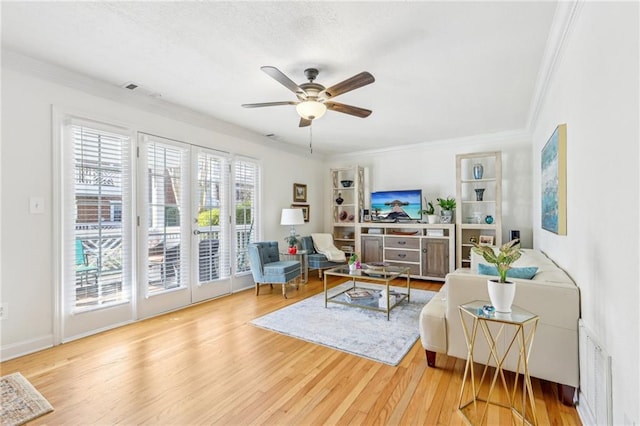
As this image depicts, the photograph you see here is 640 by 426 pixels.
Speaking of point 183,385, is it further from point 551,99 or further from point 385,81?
point 551,99

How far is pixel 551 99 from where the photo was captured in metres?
2.87

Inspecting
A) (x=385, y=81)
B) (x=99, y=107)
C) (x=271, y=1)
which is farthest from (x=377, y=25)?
(x=99, y=107)

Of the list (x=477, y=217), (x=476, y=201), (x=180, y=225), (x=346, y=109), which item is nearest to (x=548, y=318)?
(x=346, y=109)

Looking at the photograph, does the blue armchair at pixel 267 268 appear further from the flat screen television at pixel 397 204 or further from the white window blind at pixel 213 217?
the flat screen television at pixel 397 204

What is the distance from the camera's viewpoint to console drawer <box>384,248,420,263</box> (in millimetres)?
5359

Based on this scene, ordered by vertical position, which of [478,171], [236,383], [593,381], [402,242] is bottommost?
[236,383]

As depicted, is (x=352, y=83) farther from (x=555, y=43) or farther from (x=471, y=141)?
(x=471, y=141)

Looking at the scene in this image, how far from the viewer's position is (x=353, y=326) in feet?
10.3

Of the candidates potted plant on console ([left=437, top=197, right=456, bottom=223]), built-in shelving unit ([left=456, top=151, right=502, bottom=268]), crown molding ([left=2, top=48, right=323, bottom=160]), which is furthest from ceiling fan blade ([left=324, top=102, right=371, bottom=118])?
potted plant on console ([left=437, top=197, right=456, bottom=223])

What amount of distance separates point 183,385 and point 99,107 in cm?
280

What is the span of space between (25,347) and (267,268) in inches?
100

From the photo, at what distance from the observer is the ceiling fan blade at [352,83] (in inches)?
89.8

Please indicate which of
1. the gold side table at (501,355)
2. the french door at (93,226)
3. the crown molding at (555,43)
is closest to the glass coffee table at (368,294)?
the gold side table at (501,355)

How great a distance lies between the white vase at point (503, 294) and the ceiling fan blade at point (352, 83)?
165cm
